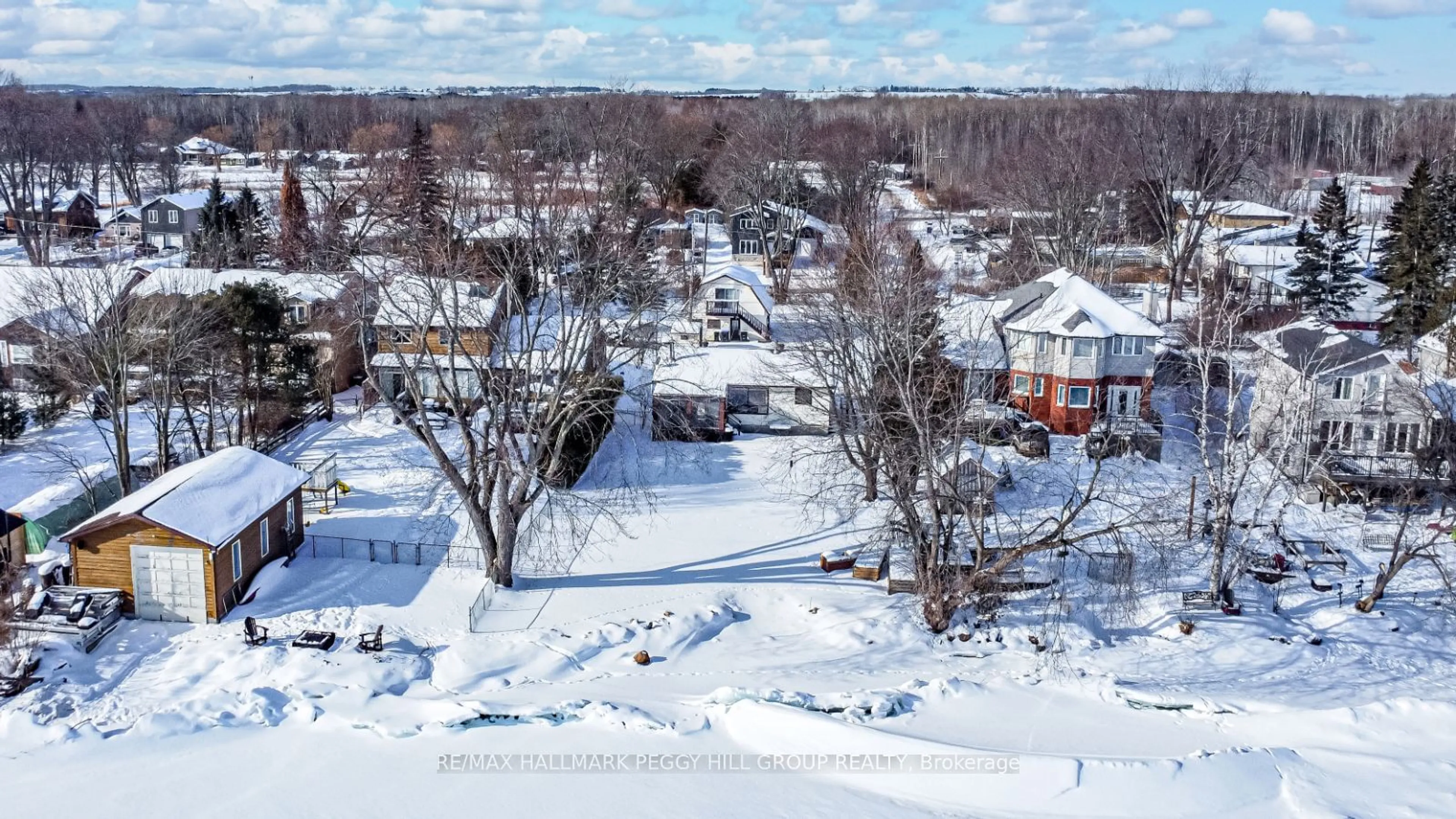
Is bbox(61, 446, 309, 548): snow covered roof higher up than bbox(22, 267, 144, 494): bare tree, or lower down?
lower down

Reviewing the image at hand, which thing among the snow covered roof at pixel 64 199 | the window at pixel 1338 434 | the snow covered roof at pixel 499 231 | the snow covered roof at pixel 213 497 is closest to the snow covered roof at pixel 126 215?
the snow covered roof at pixel 64 199

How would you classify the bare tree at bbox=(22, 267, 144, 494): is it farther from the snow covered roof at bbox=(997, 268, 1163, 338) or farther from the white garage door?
the snow covered roof at bbox=(997, 268, 1163, 338)

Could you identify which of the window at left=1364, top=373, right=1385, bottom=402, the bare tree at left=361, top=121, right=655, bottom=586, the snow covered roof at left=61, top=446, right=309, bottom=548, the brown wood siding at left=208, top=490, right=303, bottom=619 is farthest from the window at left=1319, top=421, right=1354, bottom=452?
the snow covered roof at left=61, top=446, right=309, bottom=548

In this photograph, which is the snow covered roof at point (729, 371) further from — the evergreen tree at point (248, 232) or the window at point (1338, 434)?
the evergreen tree at point (248, 232)

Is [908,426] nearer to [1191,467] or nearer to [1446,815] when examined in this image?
[1191,467]

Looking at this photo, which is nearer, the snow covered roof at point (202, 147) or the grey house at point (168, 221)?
the grey house at point (168, 221)

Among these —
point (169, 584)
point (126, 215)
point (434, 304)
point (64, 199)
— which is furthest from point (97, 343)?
point (64, 199)
